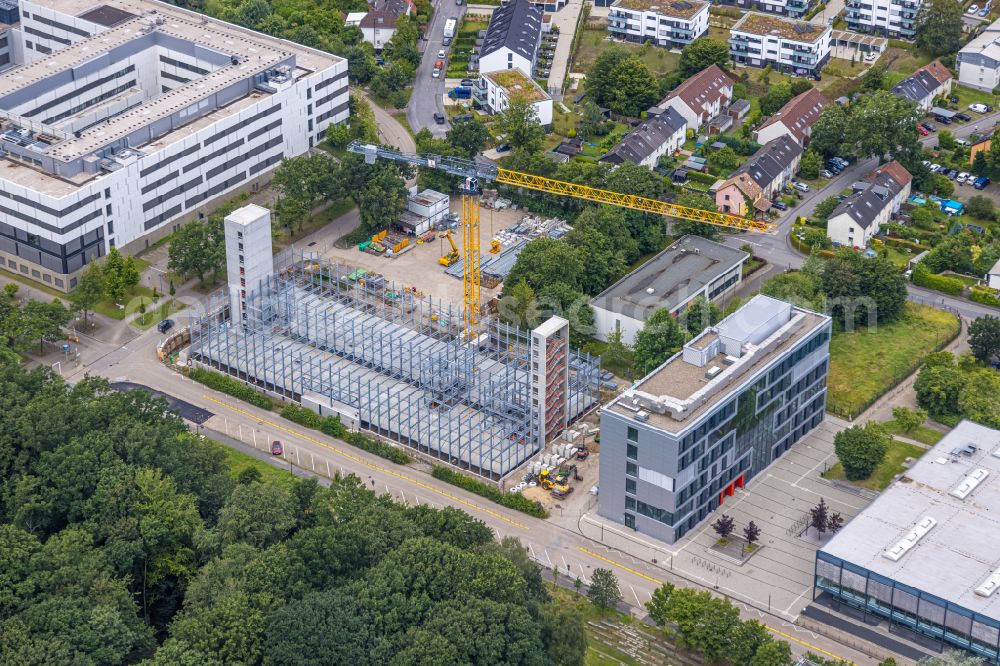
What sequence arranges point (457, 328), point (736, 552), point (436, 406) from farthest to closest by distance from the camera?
point (457, 328) < point (436, 406) < point (736, 552)

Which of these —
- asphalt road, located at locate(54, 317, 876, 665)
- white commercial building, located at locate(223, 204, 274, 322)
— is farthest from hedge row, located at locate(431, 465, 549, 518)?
white commercial building, located at locate(223, 204, 274, 322)

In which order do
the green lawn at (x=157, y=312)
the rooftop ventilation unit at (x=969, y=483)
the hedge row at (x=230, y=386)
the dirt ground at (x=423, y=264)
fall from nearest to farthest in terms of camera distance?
the rooftop ventilation unit at (x=969, y=483) < the hedge row at (x=230, y=386) < the green lawn at (x=157, y=312) < the dirt ground at (x=423, y=264)

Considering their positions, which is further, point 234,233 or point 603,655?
point 234,233

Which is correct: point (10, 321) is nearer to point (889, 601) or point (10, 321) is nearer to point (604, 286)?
point (604, 286)

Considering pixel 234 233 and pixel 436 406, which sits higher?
pixel 234 233

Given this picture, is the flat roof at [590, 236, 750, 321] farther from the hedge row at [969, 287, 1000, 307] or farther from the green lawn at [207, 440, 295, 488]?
the green lawn at [207, 440, 295, 488]

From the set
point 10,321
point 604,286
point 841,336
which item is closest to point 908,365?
point 841,336

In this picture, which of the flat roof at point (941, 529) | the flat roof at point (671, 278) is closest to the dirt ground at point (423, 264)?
the flat roof at point (671, 278)

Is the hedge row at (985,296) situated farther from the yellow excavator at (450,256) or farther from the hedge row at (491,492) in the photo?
the hedge row at (491,492)
